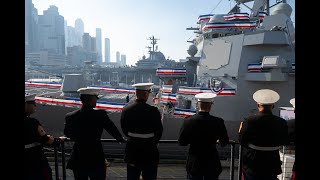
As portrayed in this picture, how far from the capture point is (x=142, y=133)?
2.99 metres

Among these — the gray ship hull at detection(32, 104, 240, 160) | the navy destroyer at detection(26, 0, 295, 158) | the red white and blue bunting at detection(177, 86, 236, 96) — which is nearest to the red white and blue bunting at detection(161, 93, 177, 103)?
the navy destroyer at detection(26, 0, 295, 158)

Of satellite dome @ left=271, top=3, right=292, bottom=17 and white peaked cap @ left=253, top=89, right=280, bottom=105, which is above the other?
satellite dome @ left=271, top=3, right=292, bottom=17

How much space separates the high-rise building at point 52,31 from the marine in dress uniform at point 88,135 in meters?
155

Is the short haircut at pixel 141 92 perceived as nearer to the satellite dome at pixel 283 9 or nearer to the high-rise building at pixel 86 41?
the satellite dome at pixel 283 9

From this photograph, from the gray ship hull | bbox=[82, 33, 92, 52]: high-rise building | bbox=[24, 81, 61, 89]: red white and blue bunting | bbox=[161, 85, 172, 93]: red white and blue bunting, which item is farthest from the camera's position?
bbox=[82, 33, 92, 52]: high-rise building

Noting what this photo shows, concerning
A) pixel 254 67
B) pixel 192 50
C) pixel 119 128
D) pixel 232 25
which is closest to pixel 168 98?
pixel 119 128

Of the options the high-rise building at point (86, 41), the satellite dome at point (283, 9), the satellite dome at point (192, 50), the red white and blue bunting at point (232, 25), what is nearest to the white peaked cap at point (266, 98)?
the red white and blue bunting at point (232, 25)

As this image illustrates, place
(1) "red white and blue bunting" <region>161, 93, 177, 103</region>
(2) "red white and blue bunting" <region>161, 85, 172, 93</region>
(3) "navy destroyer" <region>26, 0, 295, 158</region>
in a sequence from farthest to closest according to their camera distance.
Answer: (2) "red white and blue bunting" <region>161, 85, 172, 93</region> < (1) "red white and blue bunting" <region>161, 93, 177, 103</region> < (3) "navy destroyer" <region>26, 0, 295, 158</region>

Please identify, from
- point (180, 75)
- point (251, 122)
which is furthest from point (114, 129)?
point (180, 75)

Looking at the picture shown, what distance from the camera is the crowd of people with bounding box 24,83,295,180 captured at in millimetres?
2719

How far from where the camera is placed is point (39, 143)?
2752 mm

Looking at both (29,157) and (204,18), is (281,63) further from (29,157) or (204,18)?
(29,157)

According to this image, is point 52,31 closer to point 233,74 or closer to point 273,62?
point 233,74

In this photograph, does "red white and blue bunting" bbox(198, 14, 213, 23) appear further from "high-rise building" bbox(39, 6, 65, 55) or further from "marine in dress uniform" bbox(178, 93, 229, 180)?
"high-rise building" bbox(39, 6, 65, 55)
